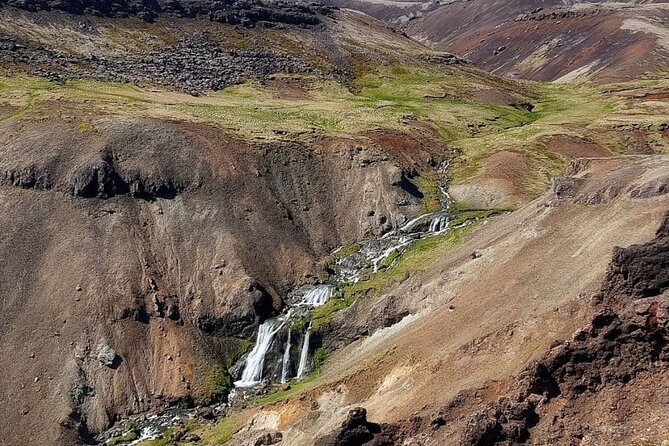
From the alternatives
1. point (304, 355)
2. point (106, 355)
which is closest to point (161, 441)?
point (106, 355)

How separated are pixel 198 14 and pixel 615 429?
15792cm

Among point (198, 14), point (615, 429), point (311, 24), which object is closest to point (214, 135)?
point (615, 429)

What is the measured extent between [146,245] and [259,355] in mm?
18600

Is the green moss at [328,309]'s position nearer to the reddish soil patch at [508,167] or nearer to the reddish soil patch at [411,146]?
the reddish soil patch at [508,167]

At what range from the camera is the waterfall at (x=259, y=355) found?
6031 cm

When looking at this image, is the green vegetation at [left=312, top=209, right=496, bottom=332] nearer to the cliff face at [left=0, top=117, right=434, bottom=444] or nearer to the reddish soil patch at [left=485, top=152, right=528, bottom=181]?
the cliff face at [left=0, top=117, right=434, bottom=444]

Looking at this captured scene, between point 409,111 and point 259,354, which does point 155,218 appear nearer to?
point 259,354

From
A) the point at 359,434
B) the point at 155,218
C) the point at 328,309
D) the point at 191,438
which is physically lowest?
the point at 191,438

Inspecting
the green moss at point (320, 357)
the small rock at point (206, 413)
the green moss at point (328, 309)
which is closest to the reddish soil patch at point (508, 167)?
the green moss at point (328, 309)

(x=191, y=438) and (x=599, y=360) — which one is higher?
(x=599, y=360)

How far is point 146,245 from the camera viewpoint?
69625 mm

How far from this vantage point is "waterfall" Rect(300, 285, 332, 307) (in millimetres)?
66625

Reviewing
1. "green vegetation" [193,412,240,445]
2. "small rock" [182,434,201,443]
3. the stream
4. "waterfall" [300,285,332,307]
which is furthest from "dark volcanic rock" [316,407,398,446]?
"waterfall" [300,285,332,307]

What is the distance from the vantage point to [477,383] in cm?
3794
